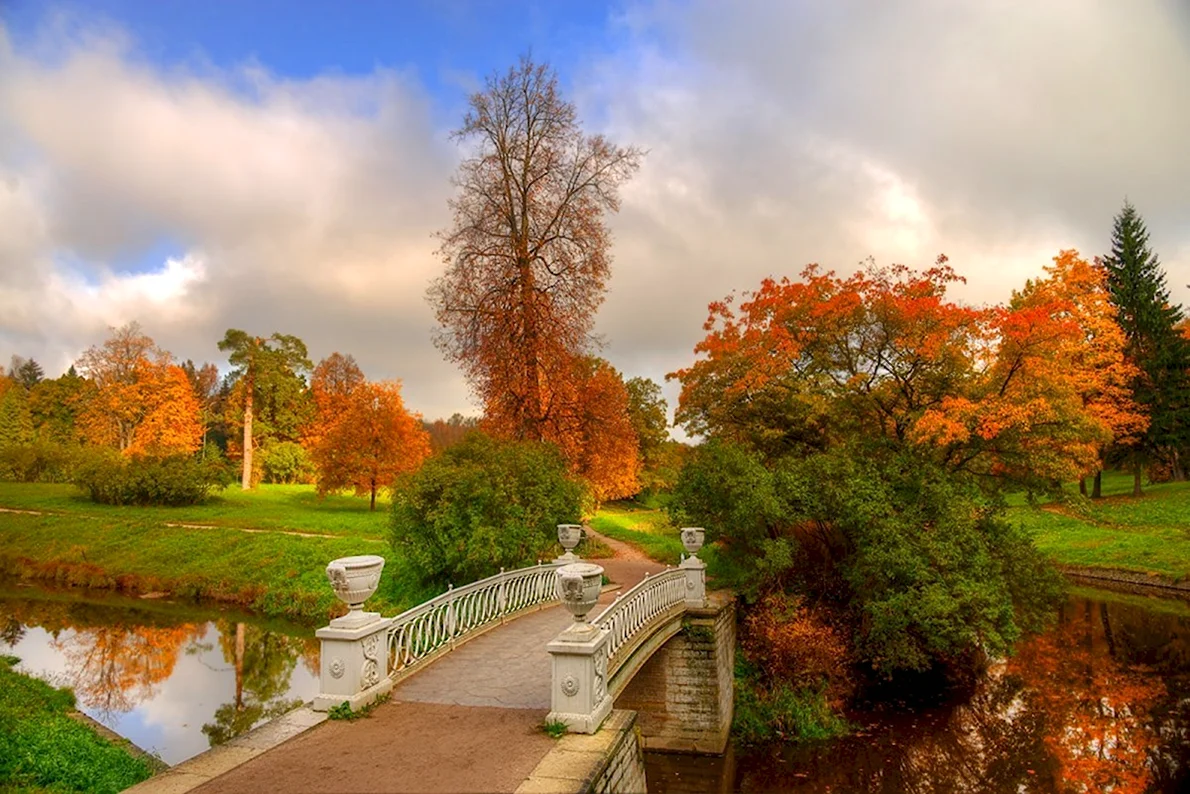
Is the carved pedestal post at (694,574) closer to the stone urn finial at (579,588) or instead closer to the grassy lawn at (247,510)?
the stone urn finial at (579,588)

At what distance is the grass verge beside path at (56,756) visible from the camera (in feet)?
26.8

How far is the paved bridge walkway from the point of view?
5.86 meters

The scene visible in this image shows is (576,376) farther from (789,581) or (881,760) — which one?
(881,760)

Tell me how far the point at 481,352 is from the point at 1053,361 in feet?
47.9

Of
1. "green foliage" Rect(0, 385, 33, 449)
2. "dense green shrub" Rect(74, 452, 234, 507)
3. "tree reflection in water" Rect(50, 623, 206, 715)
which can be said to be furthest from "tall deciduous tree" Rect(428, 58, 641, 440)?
"green foliage" Rect(0, 385, 33, 449)

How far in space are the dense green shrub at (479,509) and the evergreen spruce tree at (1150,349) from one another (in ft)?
109

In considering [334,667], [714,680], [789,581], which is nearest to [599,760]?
[334,667]

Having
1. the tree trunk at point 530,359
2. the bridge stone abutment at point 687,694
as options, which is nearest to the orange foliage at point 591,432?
the tree trunk at point 530,359

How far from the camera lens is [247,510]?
34875 mm

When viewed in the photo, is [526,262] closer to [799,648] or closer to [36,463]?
[799,648]

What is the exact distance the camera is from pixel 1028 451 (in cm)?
1612

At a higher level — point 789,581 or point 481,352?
point 481,352

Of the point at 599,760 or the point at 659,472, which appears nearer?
the point at 599,760

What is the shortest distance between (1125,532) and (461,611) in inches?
1252
